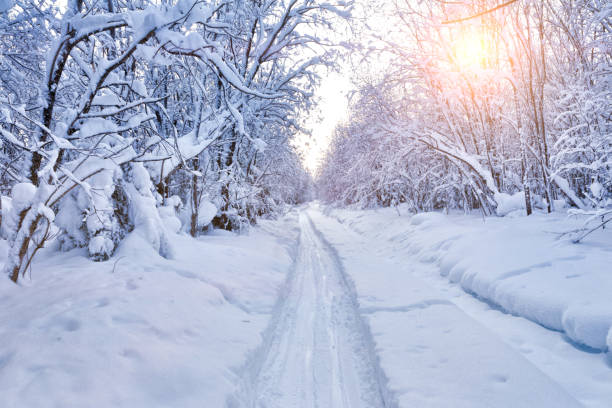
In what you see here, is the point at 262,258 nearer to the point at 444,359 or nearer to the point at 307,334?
the point at 307,334

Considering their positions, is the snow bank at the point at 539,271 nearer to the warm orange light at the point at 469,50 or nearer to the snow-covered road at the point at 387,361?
the snow-covered road at the point at 387,361

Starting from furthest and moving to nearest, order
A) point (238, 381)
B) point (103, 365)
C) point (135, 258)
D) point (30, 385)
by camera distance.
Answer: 1. point (135, 258)
2. point (238, 381)
3. point (103, 365)
4. point (30, 385)

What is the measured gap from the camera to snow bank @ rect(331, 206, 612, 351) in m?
3.01

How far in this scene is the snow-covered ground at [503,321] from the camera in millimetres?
2482

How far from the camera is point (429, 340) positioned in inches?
134

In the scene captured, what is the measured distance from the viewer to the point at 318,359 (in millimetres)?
3414

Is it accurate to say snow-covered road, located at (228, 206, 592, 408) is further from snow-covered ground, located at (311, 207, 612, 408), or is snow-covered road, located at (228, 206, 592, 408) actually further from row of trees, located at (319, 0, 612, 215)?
row of trees, located at (319, 0, 612, 215)

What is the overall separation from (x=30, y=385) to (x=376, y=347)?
10.0ft

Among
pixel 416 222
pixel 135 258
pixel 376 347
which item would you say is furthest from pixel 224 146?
pixel 376 347

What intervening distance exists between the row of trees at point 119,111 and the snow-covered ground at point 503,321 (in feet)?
10.4

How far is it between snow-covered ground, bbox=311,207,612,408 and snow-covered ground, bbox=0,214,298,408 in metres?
1.73

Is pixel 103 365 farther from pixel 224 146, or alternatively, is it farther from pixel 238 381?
pixel 224 146

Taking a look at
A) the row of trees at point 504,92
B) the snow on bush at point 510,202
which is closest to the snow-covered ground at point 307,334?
the snow on bush at point 510,202

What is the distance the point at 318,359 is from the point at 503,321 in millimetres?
2419
